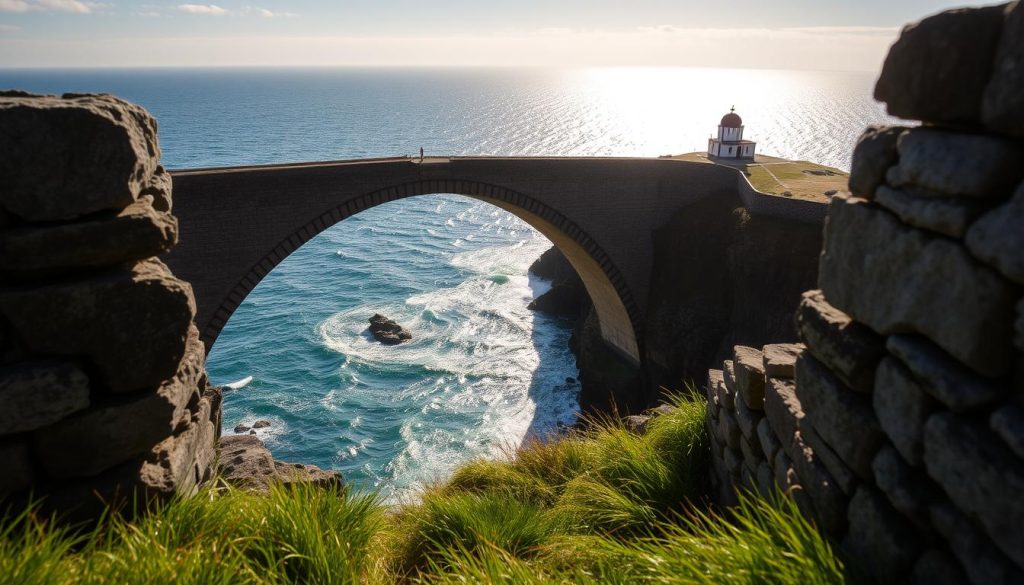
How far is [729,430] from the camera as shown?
248 inches

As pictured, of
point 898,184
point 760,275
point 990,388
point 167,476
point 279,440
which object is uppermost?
point 898,184

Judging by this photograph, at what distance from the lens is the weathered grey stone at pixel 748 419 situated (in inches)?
222

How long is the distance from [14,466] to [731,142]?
151 feet

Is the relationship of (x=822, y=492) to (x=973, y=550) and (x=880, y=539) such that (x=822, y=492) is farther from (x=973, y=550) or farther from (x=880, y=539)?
(x=973, y=550)

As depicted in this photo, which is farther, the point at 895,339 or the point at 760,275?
the point at 760,275

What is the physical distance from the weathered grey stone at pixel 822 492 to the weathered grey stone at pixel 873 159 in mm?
1792

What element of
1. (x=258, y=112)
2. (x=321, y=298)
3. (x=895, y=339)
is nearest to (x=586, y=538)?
(x=895, y=339)

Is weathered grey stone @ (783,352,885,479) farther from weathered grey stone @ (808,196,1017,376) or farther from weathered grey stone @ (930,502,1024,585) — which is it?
weathered grey stone @ (930,502,1024,585)

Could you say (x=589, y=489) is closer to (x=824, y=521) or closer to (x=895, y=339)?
(x=824, y=521)

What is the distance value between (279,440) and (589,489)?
26678 mm

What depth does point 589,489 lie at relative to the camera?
6848 mm

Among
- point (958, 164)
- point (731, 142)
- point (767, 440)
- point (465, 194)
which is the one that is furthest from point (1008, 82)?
point (731, 142)

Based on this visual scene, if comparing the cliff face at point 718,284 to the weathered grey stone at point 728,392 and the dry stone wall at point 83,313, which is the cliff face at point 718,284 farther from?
the dry stone wall at point 83,313

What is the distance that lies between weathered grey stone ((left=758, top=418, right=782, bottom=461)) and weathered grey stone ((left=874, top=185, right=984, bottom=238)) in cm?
232
